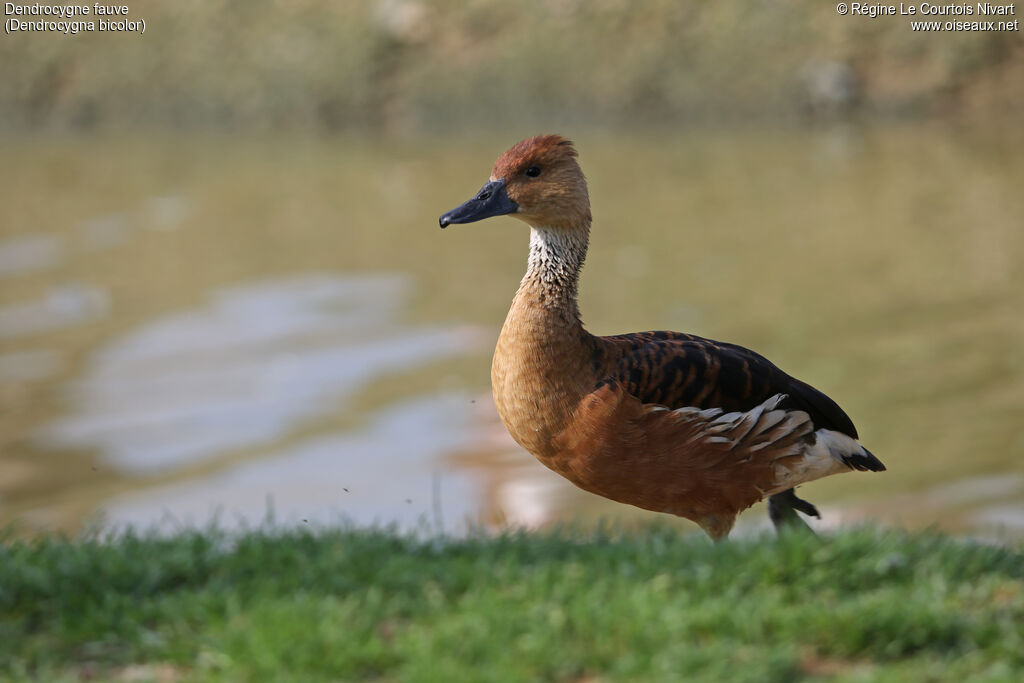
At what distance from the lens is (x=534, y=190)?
6195 mm

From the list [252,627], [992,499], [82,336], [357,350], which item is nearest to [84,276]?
[82,336]

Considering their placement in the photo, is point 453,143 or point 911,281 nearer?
point 911,281

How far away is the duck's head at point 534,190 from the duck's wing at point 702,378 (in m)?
0.71

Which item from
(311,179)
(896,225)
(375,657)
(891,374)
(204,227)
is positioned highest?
(311,179)

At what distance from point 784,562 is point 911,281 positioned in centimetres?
1087

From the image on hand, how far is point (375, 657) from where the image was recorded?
3.93m

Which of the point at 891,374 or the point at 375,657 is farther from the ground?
the point at 891,374

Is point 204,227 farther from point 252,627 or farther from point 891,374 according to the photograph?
point 252,627

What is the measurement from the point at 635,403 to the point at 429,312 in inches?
358

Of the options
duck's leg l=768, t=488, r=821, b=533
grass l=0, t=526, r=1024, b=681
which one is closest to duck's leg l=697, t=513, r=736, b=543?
duck's leg l=768, t=488, r=821, b=533

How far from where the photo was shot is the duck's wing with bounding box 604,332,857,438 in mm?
5738

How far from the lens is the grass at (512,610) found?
3.92m

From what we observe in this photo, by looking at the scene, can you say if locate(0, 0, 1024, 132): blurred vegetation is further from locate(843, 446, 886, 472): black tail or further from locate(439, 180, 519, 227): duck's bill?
locate(439, 180, 519, 227): duck's bill

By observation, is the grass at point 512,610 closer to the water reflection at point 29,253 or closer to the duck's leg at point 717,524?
the duck's leg at point 717,524
